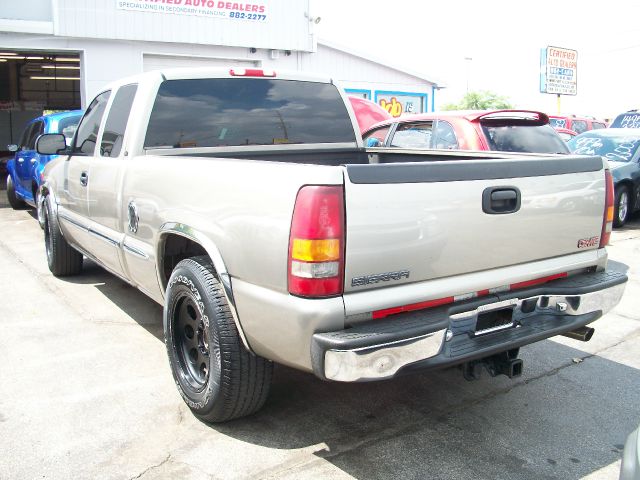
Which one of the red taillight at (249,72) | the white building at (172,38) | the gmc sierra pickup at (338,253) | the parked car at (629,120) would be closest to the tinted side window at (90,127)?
the gmc sierra pickup at (338,253)

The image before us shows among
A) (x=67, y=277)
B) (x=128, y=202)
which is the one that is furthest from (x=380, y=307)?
(x=67, y=277)

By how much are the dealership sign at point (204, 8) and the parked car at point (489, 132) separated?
913cm

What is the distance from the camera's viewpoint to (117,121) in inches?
182

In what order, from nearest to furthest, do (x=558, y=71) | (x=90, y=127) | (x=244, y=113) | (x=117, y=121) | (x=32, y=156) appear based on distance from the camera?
(x=244, y=113), (x=117, y=121), (x=90, y=127), (x=32, y=156), (x=558, y=71)

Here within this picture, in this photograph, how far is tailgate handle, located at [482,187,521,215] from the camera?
2.95m

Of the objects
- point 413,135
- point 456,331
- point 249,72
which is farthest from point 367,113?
point 456,331

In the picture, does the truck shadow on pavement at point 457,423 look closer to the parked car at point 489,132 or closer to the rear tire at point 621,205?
the parked car at point 489,132

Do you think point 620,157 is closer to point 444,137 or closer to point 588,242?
point 444,137

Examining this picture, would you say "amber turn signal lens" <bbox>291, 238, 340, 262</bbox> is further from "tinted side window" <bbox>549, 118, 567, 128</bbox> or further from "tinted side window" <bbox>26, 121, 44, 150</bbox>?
"tinted side window" <bbox>549, 118, 567, 128</bbox>

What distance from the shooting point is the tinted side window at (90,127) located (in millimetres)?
5080

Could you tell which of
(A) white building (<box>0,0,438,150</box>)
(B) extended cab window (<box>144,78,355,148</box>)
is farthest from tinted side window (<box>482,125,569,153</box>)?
(A) white building (<box>0,0,438,150</box>)

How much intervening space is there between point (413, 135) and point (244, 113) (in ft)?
12.3

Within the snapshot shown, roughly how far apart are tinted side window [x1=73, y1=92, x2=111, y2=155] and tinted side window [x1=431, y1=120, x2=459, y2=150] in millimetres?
3718

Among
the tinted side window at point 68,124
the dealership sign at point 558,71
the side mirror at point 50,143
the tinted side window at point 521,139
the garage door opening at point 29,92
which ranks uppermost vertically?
the dealership sign at point 558,71
